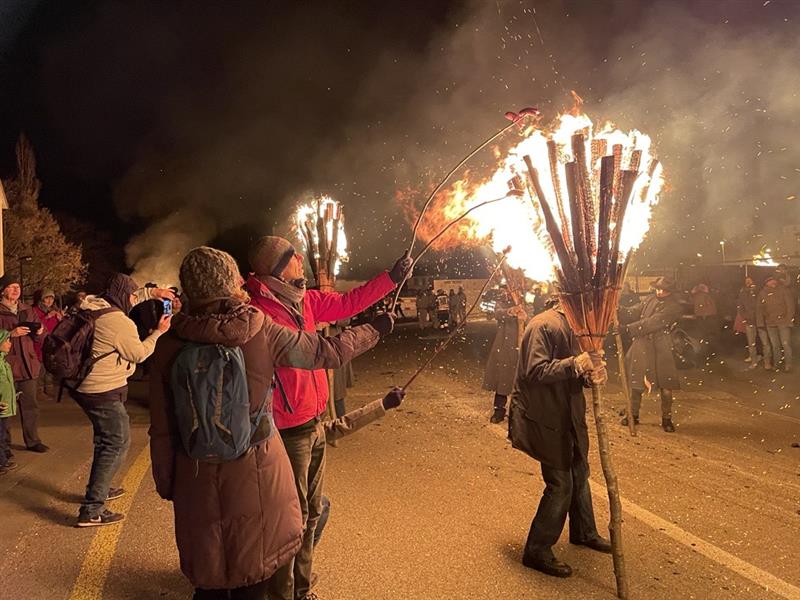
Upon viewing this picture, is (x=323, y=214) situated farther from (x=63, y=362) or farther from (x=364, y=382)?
(x=364, y=382)

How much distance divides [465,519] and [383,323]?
7.24 feet

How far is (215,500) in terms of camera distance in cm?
230

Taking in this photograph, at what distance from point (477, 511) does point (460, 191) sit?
3720 millimetres

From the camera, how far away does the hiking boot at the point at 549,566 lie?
3.66 m

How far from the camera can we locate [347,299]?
3.67 metres

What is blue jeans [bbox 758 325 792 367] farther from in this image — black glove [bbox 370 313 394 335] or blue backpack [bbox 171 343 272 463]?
blue backpack [bbox 171 343 272 463]

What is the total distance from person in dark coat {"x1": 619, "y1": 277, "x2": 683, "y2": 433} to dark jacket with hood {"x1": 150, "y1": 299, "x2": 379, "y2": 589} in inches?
234

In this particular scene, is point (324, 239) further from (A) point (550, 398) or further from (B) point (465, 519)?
(A) point (550, 398)

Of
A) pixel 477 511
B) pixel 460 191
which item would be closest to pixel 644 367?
pixel 460 191

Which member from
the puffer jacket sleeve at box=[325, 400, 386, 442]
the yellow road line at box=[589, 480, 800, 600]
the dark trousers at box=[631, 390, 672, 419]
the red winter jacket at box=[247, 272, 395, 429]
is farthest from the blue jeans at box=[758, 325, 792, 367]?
the red winter jacket at box=[247, 272, 395, 429]

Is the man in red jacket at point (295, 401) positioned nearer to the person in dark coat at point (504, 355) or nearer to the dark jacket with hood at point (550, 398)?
the dark jacket with hood at point (550, 398)

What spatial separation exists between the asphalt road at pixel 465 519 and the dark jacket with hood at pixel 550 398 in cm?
73

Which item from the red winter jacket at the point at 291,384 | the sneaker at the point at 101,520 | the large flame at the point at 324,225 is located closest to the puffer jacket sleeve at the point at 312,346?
the red winter jacket at the point at 291,384

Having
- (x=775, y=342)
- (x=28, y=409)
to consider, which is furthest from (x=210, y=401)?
(x=775, y=342)
